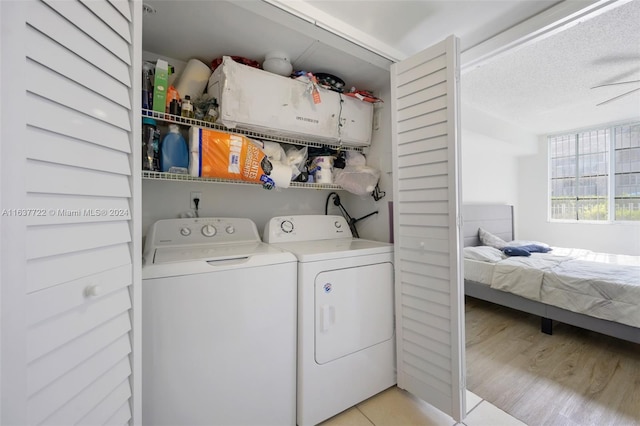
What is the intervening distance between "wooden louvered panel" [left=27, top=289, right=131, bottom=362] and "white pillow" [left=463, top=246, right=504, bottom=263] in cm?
346

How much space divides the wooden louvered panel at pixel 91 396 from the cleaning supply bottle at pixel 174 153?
35.4 inches

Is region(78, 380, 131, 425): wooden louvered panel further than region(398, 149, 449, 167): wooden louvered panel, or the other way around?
region(398, 149, 449, 167): wooden louvered panel

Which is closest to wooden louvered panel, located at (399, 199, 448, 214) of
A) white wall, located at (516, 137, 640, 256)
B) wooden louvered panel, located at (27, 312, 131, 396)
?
wooden louvered panel, located at (27, 312, 131, 396)

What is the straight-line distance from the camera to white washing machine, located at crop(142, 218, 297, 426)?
105 cm

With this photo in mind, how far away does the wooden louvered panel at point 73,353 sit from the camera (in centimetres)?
56

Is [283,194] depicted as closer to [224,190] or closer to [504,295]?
[224,190]

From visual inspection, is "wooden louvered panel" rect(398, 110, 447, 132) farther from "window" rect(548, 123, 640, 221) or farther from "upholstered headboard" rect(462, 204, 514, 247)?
"window" rect(548, 123, 640, 221)

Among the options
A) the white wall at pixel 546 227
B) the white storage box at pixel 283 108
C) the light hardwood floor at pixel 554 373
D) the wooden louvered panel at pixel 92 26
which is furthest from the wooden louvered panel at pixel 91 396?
the white wall at pixel 546 227

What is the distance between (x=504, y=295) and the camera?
283 cm

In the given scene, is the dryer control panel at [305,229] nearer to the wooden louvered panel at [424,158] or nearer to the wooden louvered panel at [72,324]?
the wooden louvered panel at [424,158]

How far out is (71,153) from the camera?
2.11 ft

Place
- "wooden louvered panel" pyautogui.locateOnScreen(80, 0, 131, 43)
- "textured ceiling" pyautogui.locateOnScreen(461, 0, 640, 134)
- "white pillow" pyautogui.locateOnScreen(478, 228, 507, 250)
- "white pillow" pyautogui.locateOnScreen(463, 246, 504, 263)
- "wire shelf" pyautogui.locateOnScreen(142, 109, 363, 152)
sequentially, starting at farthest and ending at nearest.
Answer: "white pillow" pyautogui.locateOnScreen(478, 228, 507, 250) < "white pillow" pyautogui.locateOnScreen(463, 246, 504, 263) < "textured ceiling" pyautogui.locateOnScreen(461, 0, 640, 134) < "wire shelf" pyautogui.locateOnScreen(142, 109, 363, 152) < "wooden louvered panel" pyautogui.locateOnScreen(80, 0, 131, 43)

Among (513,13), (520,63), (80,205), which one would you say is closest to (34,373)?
(80,205)

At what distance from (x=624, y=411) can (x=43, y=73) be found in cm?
308
